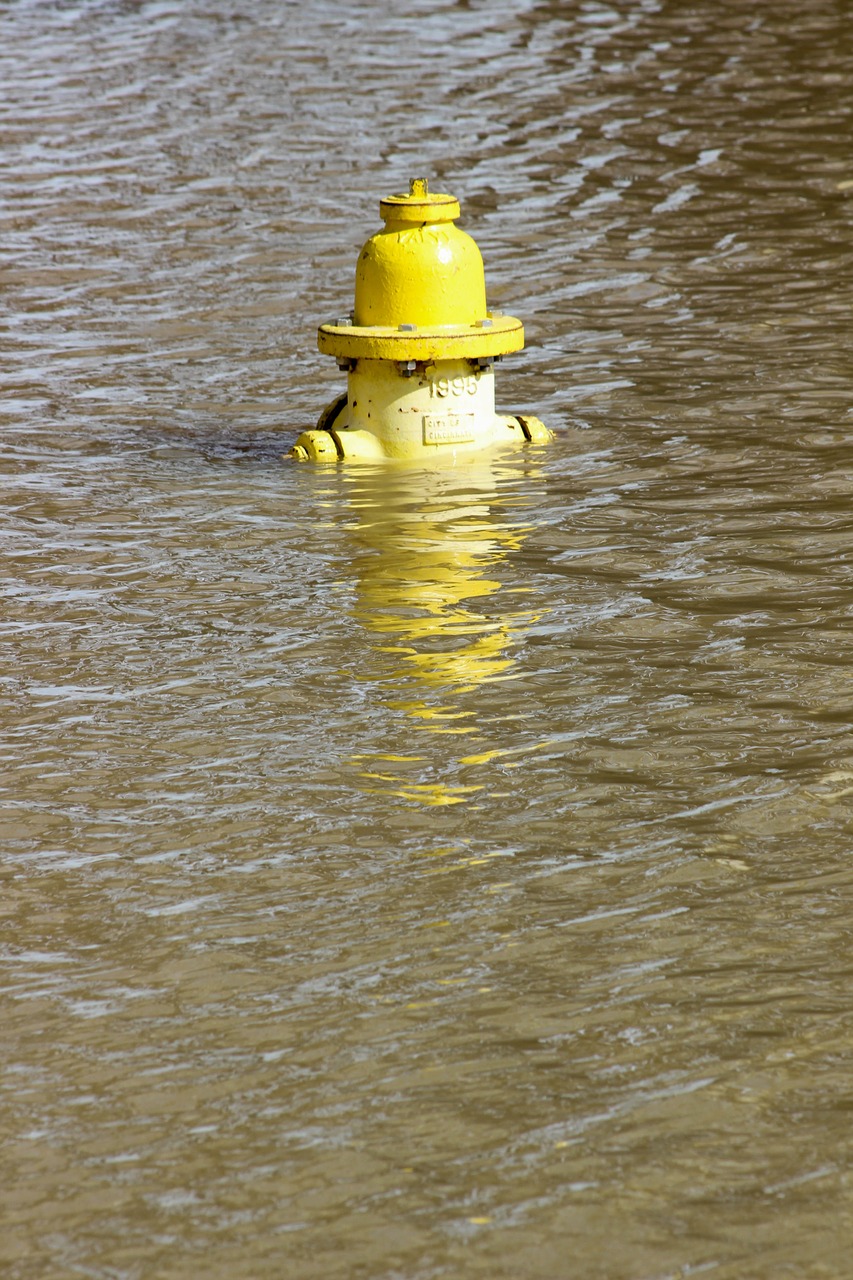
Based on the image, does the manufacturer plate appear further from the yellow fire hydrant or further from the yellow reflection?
the yellow reflection

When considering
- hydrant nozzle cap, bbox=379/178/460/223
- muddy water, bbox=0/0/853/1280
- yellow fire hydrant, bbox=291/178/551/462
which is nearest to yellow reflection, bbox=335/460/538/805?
muddy water, bbox=0/0/853/1280

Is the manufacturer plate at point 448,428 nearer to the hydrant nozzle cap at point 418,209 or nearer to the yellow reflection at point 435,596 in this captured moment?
the yellow reflection at point 435,596

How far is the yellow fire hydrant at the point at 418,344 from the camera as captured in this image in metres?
6.41

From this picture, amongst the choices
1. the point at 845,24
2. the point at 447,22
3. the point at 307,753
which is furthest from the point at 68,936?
the point at 447,22

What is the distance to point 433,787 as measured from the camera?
389 cm

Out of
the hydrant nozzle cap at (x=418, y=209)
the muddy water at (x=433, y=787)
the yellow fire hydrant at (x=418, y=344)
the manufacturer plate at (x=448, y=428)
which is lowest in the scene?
the muddy water at (x=433, y=787)

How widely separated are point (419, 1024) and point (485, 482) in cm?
360

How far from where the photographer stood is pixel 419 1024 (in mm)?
3016

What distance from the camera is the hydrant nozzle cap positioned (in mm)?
6445

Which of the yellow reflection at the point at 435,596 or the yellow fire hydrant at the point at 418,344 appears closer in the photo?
the yellow reflection at the point at 435,596

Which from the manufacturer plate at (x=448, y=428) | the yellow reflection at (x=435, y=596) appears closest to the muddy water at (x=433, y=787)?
the yellow reflection at (x=435, y=596)

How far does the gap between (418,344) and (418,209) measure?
510 millimetres

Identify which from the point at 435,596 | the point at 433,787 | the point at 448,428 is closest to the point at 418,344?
the point at 448,428

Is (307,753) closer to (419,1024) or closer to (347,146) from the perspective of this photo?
(419,1024)
